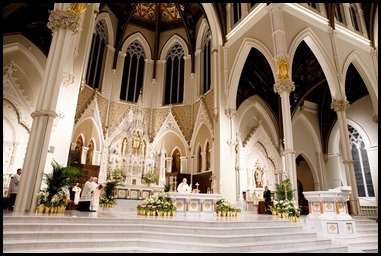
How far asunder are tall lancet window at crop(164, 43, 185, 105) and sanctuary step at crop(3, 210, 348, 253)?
48.2ft

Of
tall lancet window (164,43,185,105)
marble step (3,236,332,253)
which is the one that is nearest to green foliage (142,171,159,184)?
tall lancet window (164,43,185,105)

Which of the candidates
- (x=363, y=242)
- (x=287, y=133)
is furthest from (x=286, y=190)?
(x=363, y=242)

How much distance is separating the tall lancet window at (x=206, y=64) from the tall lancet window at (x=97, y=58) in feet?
24.3

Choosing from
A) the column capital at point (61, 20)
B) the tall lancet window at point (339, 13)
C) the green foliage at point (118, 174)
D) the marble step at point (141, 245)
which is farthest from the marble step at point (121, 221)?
the tall lancet window at point (339, 13)

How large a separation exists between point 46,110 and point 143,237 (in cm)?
437

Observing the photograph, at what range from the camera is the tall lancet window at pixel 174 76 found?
20.5m

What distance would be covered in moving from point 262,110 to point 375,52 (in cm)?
755

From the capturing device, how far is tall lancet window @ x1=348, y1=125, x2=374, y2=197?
690 inches

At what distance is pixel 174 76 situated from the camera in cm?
2138

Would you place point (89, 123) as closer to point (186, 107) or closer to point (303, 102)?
point (186, 107)

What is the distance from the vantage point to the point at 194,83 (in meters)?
19.8

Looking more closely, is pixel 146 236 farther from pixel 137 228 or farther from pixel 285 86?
pixel 285 86

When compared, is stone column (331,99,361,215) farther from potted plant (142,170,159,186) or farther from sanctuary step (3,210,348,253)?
potted plant (142,170,159,186)

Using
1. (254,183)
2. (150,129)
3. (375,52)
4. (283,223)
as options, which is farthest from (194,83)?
(283,223)
